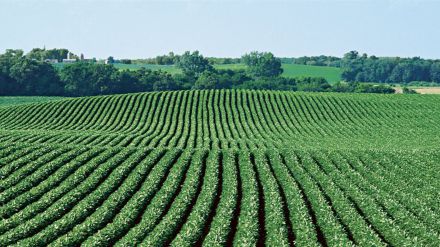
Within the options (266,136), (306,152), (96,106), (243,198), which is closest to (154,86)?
(96,106)

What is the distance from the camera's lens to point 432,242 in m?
16.0

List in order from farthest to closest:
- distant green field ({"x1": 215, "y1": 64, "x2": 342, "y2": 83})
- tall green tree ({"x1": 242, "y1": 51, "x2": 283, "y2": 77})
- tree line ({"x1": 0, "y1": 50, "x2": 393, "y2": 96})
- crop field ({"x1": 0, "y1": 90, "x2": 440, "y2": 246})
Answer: distant green field ({"x1": 215, "y1": 64, "x2": 342, "y2": 83}), tall green tree ({"x1": 242, "y1": 51, "x2": 283, "y2": 77}), tree line ({"x1": 0, "y1": 50, "x2": 393, "y2": 96}), crop field ({"x1": 0, "y1": 90, "x2": 440, "y2": 246})

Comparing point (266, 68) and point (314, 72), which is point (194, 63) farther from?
point (314, 72)

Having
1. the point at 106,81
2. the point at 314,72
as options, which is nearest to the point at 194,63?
the point at 314,72

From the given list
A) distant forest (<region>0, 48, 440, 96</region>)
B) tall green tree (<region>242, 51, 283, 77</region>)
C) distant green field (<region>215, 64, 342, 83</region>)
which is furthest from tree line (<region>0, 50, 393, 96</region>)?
distant green field (<region>215, 64, 342, 83</region>)

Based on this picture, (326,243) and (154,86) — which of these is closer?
(326,243)

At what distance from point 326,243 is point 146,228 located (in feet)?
21.4

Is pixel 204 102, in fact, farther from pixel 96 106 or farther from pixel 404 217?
pixel 404 217

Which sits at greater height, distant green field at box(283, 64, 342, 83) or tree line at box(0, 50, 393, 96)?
distant green field at box(283, 64, 342, 83)

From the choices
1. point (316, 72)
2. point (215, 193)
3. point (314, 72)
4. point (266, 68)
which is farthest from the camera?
point (316, 72)

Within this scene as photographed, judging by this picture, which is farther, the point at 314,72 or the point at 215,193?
the point at 314,72

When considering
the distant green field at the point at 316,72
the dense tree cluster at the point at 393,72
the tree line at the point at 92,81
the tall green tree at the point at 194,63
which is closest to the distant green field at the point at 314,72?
the distant green field at the point at 316,72

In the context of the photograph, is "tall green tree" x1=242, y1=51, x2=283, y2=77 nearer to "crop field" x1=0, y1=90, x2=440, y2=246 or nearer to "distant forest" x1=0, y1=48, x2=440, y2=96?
"distant forest" x1=0, y1=48, x2=440, y2=96

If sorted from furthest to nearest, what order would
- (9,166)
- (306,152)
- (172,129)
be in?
(172,129) → (306,152) → (9,166)
